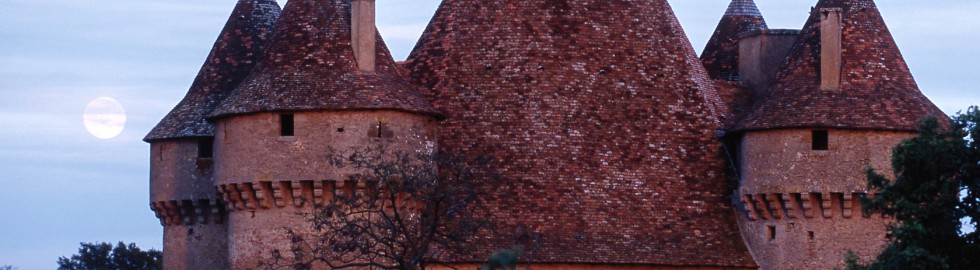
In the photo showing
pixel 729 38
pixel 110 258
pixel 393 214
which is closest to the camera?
pixel 393 214

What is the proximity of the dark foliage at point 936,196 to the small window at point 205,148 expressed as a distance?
63.4 feet

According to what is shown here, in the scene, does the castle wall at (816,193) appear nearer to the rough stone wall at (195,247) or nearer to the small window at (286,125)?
the small window at (286,125)

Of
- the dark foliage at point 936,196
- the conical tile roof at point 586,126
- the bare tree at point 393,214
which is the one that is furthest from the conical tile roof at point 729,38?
the dark foliage at point 936,196

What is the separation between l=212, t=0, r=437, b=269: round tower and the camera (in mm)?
59312

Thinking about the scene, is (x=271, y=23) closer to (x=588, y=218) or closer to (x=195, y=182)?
(x=195, y=182)

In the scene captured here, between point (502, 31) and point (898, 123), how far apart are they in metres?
10.5

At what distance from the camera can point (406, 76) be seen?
2509 inches

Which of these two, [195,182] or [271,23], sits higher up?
[271,23]

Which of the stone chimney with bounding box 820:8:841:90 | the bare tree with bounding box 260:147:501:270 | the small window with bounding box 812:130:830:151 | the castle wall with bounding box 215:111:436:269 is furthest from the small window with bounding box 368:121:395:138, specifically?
the stone chimney with bounding box 820:8:841:90

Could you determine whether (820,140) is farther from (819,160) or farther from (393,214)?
(393,214)

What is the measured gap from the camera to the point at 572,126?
6288 cm

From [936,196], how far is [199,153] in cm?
2133

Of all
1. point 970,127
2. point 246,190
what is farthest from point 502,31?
point 970,127

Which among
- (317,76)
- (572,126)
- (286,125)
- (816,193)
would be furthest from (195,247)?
(816,193)
